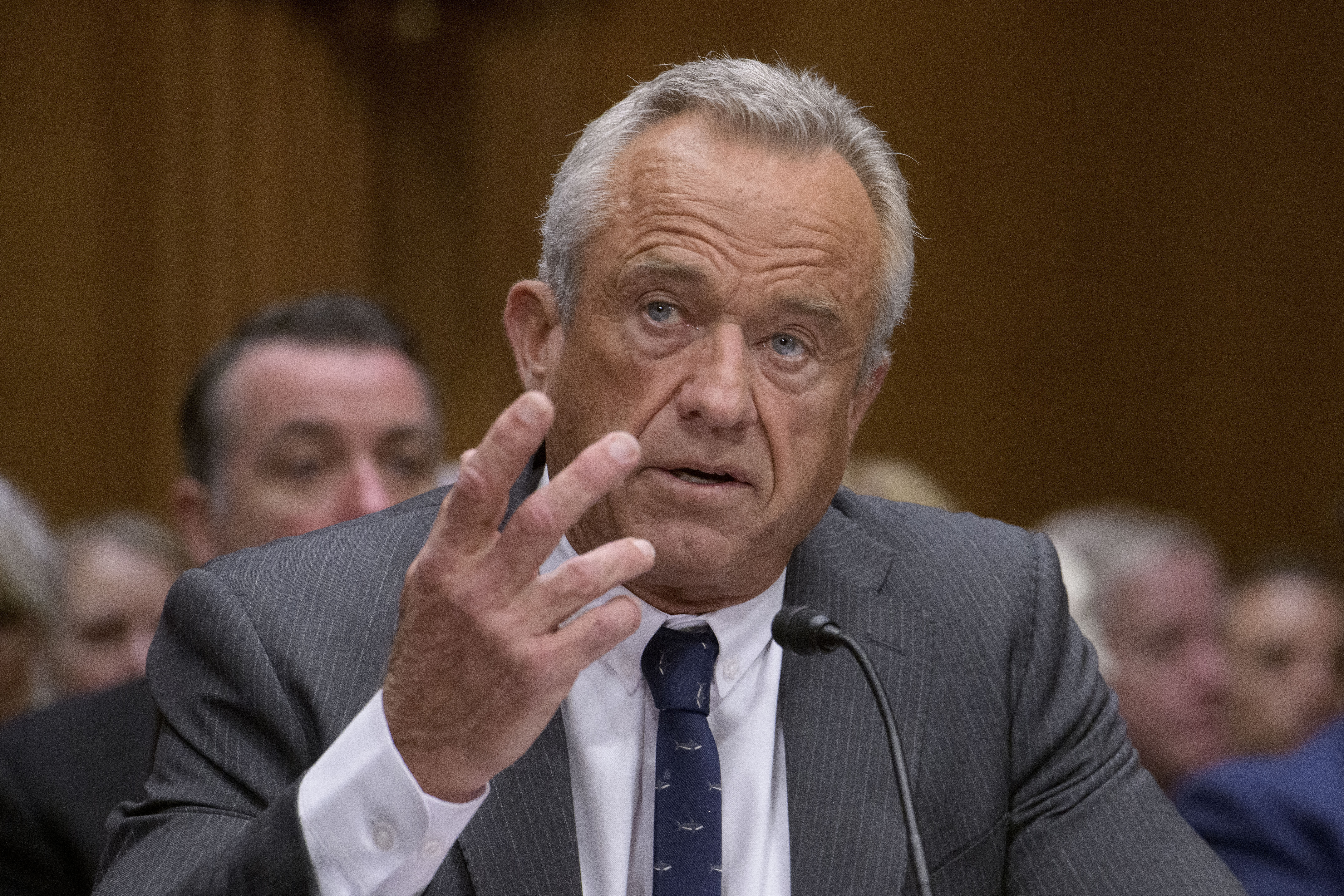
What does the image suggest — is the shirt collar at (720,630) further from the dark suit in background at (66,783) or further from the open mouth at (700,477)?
the dark suit in background at (66,783)

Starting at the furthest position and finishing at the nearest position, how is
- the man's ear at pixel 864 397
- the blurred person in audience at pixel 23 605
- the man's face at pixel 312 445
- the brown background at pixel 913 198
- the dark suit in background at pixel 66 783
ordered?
the brown background at pixel 913 198 < the blurred person in audience at pixel 23 605 < the man's face at pixel 312 445 < the dark suit in background at pixel 66 783 < the man's ear at pixel 864 397

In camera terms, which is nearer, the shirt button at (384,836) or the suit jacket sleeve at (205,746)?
the shirt button at (384,836)

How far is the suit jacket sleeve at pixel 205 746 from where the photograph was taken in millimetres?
1483

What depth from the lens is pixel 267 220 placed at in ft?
15.7

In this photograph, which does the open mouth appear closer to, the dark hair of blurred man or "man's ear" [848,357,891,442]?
"man's ear" [848,357,891,442]

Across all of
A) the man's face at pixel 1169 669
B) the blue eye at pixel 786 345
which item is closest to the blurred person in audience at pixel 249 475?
the blue eye at pixel 786 345

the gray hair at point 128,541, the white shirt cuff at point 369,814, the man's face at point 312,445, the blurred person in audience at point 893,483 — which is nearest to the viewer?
the white shirt cuff at point 369,814

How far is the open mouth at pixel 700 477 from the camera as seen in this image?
1641 mm

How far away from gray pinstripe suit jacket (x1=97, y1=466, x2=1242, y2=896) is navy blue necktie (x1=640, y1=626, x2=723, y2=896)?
95 millimetres

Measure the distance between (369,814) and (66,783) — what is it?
145cm

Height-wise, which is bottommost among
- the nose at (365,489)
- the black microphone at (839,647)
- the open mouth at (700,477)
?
the nose at (365,489)

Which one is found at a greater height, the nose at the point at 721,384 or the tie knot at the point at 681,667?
the nose at the point at 721,384

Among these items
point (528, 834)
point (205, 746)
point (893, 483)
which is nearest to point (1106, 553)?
point (893, 483)

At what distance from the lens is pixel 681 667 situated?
1.71 m
